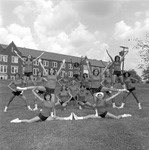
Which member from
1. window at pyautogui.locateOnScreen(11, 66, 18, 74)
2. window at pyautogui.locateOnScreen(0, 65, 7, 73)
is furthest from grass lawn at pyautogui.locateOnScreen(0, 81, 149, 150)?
window at pyautogui.locateOnScreen(11, 66, 18, 74)

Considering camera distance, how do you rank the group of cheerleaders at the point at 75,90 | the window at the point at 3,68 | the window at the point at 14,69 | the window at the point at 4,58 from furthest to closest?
the window at the point at 14,69, the window at the point at 4,58, the window at the point at 3,68, the group of cheerleaders at the point at 75,90

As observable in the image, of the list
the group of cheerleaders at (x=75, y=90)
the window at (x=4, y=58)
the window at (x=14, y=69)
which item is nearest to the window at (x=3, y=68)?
the window at (x=4, y=58)

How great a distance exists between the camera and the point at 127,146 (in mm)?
6191

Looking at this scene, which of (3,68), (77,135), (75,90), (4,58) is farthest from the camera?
(4,58)

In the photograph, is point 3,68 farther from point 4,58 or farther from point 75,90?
point 75,90

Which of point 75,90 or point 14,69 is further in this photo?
point 14,69

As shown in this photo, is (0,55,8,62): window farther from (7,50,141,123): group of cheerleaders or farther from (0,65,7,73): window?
(7,50,141,123): group of cheerleaders

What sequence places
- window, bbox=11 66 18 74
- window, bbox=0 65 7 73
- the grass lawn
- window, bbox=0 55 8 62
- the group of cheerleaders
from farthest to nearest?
window, bbox=11 66 18 74 < window, bbox=0 55 8 62 < window, bbox=0 65 7 73 < the group of cheerleaders < the grass lawn

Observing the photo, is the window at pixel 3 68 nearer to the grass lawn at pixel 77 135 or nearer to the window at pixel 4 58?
the window at pixel 4 58

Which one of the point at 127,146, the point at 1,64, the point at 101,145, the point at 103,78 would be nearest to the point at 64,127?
the point at 101,145

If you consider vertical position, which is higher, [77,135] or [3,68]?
[3,68]

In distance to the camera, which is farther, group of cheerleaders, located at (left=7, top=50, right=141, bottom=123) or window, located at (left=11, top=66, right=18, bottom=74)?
window, located at (left=11, top=66, right=18, bottom=74)

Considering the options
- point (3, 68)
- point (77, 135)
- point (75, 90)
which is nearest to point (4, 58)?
point (3, 68)

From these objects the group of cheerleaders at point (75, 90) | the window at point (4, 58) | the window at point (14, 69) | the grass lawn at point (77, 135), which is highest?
the window at point (4, 58)
